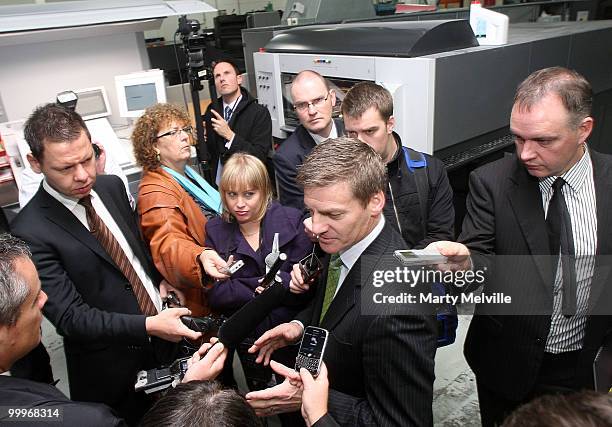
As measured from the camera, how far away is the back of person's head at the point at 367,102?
5.72 ft

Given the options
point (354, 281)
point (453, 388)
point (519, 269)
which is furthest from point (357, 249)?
point (453, 388)

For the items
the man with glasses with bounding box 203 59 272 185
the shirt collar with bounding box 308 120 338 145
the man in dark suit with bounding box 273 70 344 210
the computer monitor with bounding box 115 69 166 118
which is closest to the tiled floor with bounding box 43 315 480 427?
the man in dark suit with bounding box 273 70 344 210

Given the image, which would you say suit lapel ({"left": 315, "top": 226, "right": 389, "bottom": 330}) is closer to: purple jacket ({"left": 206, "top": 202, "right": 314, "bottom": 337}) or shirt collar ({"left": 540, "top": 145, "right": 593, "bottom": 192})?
purple jacket ({"left": 206, "top": 202, "right": 314, "bottom": 337})

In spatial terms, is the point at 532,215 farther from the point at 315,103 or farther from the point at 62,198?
the point at 62,198

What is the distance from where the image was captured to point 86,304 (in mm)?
1487

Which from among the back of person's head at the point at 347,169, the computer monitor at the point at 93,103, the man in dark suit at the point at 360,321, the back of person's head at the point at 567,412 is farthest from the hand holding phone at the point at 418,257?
the computer monitor at the point at 93,103

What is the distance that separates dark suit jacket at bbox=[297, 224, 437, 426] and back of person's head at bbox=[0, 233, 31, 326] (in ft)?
2.48

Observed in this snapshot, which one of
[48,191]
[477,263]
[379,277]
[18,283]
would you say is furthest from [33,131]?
[477,263]

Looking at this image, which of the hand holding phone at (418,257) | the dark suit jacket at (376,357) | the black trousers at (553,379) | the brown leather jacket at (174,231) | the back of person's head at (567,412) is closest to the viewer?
the back of person's head at (567,412)

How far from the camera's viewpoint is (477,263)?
1.43 m

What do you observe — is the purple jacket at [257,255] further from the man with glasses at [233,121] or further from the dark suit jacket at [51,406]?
the man with glasses at [233,121]

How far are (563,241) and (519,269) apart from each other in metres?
0.16

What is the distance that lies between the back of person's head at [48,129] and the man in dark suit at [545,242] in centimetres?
130

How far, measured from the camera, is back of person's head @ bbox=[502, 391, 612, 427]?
605mm
